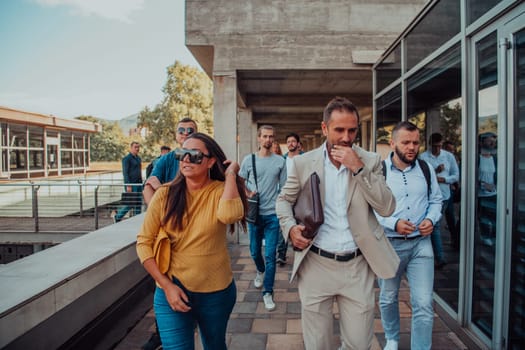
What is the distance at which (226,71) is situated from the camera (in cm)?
770

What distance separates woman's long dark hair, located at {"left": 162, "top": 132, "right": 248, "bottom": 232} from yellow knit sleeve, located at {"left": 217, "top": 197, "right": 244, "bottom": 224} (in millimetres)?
211

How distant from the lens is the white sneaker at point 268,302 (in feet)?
13.6

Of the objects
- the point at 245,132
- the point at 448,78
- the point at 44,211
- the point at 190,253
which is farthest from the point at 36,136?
the point at 190,253

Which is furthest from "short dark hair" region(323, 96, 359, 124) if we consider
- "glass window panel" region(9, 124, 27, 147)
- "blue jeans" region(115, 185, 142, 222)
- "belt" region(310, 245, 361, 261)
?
"glass window panel" region(9, 124, 27, 147)

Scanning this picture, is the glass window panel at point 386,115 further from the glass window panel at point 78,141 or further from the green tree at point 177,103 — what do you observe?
the green tree at point 177,103

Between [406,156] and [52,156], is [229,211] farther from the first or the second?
[52,156]

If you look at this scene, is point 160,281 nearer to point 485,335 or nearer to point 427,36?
point 485,335

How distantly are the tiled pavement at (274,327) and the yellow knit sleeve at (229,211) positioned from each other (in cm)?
173

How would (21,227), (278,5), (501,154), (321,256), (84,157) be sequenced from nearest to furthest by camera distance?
(321,256) < (501,154) < (278,5) < (21,227) < (84,157)

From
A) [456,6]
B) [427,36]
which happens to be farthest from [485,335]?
[427,36]

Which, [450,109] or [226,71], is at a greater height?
[226,71]

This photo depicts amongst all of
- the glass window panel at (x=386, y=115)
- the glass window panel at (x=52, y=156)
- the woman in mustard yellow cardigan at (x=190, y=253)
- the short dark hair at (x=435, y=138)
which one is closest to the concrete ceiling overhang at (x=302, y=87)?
the glass window panel at (x=386, y=115)

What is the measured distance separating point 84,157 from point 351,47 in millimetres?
22559

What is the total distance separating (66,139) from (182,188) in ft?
77.5
